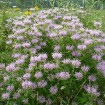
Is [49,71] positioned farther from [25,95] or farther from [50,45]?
[50,45]

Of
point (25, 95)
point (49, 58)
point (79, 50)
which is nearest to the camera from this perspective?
point (25, 95)

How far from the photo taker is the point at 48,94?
154 inches

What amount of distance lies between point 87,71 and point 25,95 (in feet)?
2.70

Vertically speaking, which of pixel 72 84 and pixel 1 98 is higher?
pixel 72 84

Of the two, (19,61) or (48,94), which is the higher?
(19,61)

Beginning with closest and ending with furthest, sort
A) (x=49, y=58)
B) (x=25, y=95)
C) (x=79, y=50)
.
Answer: (x=25, y=95) → (x=79, y=50) → (x=49, y=58)

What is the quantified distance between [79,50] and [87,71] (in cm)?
34

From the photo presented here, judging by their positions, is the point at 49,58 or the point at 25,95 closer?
the point at 25,95

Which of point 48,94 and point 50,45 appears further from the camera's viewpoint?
point 50,45

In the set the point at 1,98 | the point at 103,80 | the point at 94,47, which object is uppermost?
the point at 94,47

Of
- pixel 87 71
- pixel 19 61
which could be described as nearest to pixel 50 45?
pixel 19 61

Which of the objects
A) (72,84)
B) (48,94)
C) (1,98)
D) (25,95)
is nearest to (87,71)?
(72,84)

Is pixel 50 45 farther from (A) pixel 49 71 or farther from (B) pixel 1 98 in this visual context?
(B) pixel 1 98

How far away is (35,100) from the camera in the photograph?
3.96 m
